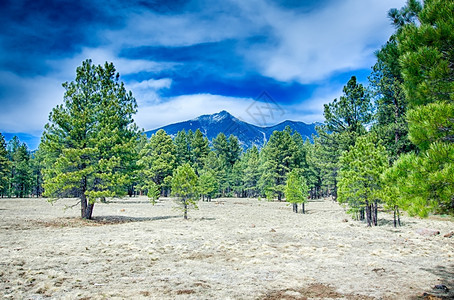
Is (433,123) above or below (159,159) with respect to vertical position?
below

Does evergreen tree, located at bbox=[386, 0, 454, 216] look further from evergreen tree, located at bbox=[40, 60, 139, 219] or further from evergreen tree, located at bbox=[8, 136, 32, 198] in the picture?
evergreen tree, located at bbox=[8, 136, 32, 198]

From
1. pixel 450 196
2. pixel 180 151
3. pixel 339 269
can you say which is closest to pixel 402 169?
pixel 450 196

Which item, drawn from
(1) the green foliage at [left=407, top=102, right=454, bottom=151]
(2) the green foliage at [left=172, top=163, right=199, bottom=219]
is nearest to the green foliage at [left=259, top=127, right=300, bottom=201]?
(2) the green foliage at [left=172, top=163, right=199, bottom=219]

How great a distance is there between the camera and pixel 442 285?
20.9 feet

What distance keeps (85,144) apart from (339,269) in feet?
58.9

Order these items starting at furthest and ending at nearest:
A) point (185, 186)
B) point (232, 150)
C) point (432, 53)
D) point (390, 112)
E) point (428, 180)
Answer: point (232, 150) → point (390, 112) → point (185, 186) → point (432, 53) → point (428, 180)

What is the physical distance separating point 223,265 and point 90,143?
47.0 ft

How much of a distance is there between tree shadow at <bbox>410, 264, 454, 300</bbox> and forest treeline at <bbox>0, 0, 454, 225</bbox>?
1755 millimetres

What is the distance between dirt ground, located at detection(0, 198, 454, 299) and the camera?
20.6ft

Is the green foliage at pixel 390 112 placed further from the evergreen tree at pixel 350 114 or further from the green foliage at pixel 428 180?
the green foliage at pixel 428 180

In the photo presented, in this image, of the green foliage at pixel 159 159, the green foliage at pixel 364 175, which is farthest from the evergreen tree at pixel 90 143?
the green foliage at pixel 159 159

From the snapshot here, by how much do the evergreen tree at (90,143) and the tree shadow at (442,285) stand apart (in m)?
16.8

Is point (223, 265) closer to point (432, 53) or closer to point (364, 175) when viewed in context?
point (432, 53)

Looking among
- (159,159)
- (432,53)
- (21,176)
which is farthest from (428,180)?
(21,176)
